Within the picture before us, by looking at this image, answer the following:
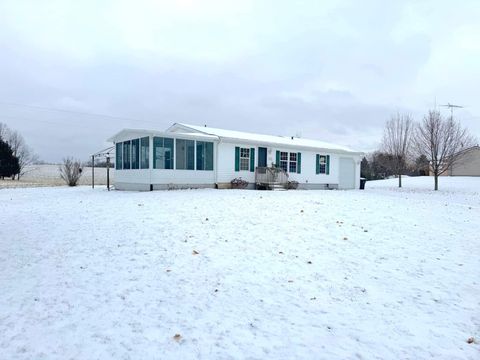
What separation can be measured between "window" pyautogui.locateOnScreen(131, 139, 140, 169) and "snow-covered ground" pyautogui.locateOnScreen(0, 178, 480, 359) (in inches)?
332

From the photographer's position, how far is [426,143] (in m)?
26.3

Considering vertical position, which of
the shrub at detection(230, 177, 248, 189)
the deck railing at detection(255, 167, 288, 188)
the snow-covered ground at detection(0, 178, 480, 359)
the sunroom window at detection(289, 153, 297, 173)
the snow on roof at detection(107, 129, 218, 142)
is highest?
the snow on roof at detection(107, 129, 218, 142)

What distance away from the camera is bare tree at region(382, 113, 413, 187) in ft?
96.4

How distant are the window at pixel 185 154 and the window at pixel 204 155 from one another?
344 millimetres

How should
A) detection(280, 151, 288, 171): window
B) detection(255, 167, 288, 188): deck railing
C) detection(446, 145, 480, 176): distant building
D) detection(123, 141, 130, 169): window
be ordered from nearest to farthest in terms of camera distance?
1. detection(123, 141, 130, 169): window
2. detection(255, 167, 288, 188): deck railing
3. detection(280, 151, 288, 171): window
4. detection(446, 145, 480, 176): distant building

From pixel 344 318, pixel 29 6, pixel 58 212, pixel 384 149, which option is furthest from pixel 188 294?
pixel 384 149

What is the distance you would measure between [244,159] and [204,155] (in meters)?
2.56

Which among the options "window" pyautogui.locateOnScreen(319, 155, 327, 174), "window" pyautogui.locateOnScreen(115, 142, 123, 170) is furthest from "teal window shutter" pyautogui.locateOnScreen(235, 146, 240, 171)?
"window" pyautogui.locateOnScreen(319, 155, 327, 174)

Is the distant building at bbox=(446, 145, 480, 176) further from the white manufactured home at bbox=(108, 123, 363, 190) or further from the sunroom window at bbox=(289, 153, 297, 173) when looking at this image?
the sunroom window at bbox=(289, 153, 297, 173)

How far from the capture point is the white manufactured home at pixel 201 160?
16.3 metres

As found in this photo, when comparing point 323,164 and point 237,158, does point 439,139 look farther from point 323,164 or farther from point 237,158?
point 237,158

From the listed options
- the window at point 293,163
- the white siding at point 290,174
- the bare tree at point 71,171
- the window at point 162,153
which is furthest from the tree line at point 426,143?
the bare tree at point 71,171

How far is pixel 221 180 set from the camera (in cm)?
1816

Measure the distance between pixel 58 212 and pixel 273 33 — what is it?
11197 mm
